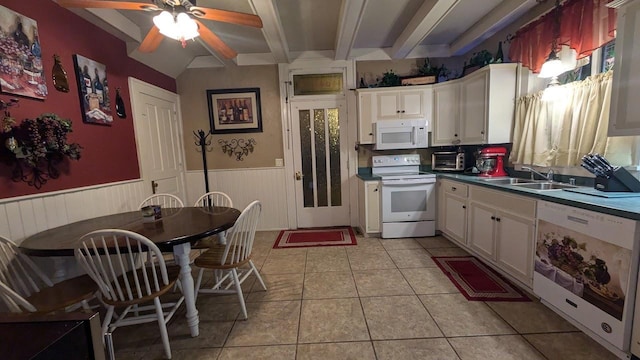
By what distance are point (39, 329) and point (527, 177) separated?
11.8 ft

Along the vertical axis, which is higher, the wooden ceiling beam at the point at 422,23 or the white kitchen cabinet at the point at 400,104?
the wooden ceiling beam at the point at 422,23

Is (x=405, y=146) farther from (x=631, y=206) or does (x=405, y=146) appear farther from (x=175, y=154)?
(x=175, y=154)


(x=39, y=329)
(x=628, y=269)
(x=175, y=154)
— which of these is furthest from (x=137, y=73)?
(x=628, y=269)

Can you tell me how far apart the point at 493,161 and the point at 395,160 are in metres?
1.23

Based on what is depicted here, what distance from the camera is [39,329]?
0.57 metres

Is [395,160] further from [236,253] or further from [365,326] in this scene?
[236,253]

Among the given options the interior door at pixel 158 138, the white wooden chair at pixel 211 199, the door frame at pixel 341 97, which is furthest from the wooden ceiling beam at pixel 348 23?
the interior door at pixel 158 138

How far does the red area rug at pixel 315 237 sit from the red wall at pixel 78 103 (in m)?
1.95

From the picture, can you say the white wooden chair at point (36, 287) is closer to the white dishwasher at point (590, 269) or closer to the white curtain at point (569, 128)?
the white dishwasher at point (590, 269)

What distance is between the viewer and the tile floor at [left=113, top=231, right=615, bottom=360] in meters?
1.59

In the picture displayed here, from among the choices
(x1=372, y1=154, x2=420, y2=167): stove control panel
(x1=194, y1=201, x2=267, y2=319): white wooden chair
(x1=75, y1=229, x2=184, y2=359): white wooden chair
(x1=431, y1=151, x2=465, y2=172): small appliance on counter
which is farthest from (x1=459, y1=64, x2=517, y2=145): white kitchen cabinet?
(x1=75, y1=229, x2=184, y2=359): white wooden chair

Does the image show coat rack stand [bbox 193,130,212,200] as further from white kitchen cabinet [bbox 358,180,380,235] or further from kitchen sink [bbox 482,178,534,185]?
kitchen sink [bbox 482,178,534,185]

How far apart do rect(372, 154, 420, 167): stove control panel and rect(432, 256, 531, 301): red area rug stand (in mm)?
1478

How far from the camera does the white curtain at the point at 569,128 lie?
1.92 metres
